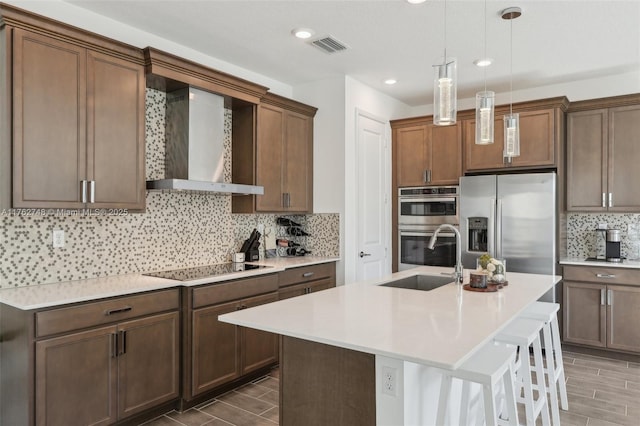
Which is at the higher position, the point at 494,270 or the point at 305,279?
the point at 494,270

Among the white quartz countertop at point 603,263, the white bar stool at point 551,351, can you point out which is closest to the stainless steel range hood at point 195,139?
the white bar stool at point 551,351

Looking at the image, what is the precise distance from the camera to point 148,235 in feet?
11.3

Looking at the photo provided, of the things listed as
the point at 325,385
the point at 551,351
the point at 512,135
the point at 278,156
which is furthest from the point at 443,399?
the point at 278,156

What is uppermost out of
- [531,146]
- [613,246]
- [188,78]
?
[188,78]

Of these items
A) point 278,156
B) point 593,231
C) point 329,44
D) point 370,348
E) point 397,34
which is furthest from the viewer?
point 593,231

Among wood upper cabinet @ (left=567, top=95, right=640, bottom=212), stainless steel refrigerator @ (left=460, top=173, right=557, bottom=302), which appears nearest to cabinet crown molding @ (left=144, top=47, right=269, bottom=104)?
stainless steel refrigerator @ (left=460, top=173, right=557, bottom=302)

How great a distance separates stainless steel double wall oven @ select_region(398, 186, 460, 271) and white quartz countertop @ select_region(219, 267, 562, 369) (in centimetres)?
199

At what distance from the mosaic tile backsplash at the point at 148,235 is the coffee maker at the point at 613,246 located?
2.73 meters

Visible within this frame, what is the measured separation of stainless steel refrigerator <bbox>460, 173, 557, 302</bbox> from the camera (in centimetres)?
418

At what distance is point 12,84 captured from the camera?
7.93 ft

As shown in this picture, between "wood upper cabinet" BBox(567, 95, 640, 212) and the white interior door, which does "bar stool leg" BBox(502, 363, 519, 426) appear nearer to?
the white interior door

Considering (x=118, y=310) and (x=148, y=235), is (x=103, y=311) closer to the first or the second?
(x=118, y=310)

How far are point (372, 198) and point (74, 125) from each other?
3.13 metres

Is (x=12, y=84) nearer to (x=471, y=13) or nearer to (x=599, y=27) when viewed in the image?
(x=471, y=13)
